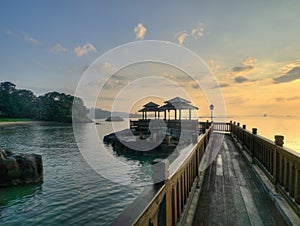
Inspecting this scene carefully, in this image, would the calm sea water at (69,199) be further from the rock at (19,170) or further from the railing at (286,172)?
the railing at (286,172)

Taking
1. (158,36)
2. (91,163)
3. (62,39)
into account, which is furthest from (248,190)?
(62,39)

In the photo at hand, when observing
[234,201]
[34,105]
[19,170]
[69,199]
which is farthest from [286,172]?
[34,105]

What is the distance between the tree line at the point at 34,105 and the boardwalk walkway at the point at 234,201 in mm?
84068

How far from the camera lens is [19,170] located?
416 inches

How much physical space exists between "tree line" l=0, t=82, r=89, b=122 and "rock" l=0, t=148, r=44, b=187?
74759 mm

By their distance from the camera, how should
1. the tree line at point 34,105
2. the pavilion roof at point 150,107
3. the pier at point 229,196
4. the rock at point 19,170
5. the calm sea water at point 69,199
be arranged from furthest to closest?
the tree line at point 34,105 < the pavilion roof at point 150,107 < the rock at point 19,170 < the calm sea water at point 69,199 < the pier at point 229,196

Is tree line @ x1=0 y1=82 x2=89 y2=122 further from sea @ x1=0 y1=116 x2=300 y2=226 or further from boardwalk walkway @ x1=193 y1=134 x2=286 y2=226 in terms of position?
boardwalk walkway @ x1=193 y1=134 x2=286 y2=226

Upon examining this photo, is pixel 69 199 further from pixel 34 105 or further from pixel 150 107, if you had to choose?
pixel 34 105

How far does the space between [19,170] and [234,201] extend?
11103 millimetres

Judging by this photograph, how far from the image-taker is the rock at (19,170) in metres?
10.2

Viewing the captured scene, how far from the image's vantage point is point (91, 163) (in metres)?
14.9

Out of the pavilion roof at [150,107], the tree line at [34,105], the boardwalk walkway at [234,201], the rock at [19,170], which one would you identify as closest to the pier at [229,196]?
the boardwalk walkway at [234,201]

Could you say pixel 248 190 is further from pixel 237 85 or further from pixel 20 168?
pixel 237 85

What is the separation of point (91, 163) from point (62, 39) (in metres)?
11.2
